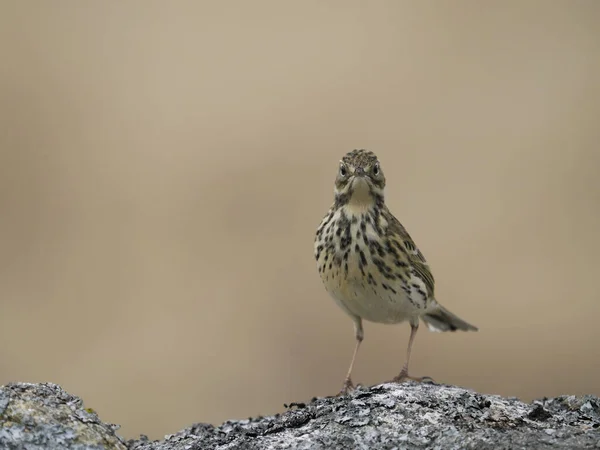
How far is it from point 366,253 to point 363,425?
2607 mm

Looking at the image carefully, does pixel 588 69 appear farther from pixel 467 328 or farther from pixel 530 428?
pixel 530 428

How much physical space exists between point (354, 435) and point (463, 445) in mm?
496

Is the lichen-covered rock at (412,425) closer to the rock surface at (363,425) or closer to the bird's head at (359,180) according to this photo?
the rock surface at (363,425)

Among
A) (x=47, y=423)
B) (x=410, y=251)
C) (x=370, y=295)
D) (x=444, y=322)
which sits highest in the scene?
(x=444, y=322)

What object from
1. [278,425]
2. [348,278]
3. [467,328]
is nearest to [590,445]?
[278,425]

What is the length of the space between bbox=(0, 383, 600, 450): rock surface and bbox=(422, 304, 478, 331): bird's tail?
3358 millimetres

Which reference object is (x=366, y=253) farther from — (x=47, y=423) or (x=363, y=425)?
(x=47, y=423)

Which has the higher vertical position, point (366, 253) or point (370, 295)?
point (366, 253)

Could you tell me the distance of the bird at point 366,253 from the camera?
22.4 ft

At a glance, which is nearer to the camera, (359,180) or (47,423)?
(47,423)

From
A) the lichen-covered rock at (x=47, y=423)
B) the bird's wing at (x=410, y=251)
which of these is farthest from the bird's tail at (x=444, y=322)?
the lichen-covered rock at (x=47, y=423)

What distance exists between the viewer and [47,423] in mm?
3893

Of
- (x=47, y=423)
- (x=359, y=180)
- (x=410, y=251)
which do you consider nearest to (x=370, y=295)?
(x=410, y=251)

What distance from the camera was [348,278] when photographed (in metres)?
6.79
